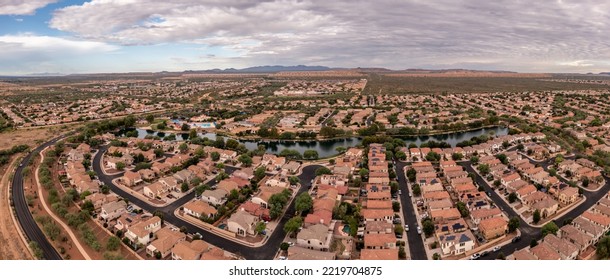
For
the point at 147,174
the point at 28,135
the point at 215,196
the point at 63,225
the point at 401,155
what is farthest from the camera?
the point at 28,135

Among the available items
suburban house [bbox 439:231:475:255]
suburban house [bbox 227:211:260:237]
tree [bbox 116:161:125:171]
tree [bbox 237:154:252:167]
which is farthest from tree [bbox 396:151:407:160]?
tree [bbox 116:161:125:171]

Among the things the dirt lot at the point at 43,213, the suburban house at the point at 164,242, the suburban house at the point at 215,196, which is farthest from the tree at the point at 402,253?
the dirt lot at the point at 43,213

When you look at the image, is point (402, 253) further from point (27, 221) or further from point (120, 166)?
point (120, 166)

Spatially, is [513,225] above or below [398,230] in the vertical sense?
above

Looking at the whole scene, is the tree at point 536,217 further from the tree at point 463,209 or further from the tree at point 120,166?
the tree at point 120,166

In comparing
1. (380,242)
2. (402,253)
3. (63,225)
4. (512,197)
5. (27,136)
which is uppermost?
(27,136)

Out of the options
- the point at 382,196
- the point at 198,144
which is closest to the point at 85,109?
the point at 198,144

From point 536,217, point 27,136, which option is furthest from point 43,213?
point 27,136

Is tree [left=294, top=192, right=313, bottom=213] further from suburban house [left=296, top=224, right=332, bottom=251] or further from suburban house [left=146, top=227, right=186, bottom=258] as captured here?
suburban house [left=146, top=227, right=186, bottom=258]

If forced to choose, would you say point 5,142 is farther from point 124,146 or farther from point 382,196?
point 382,196
